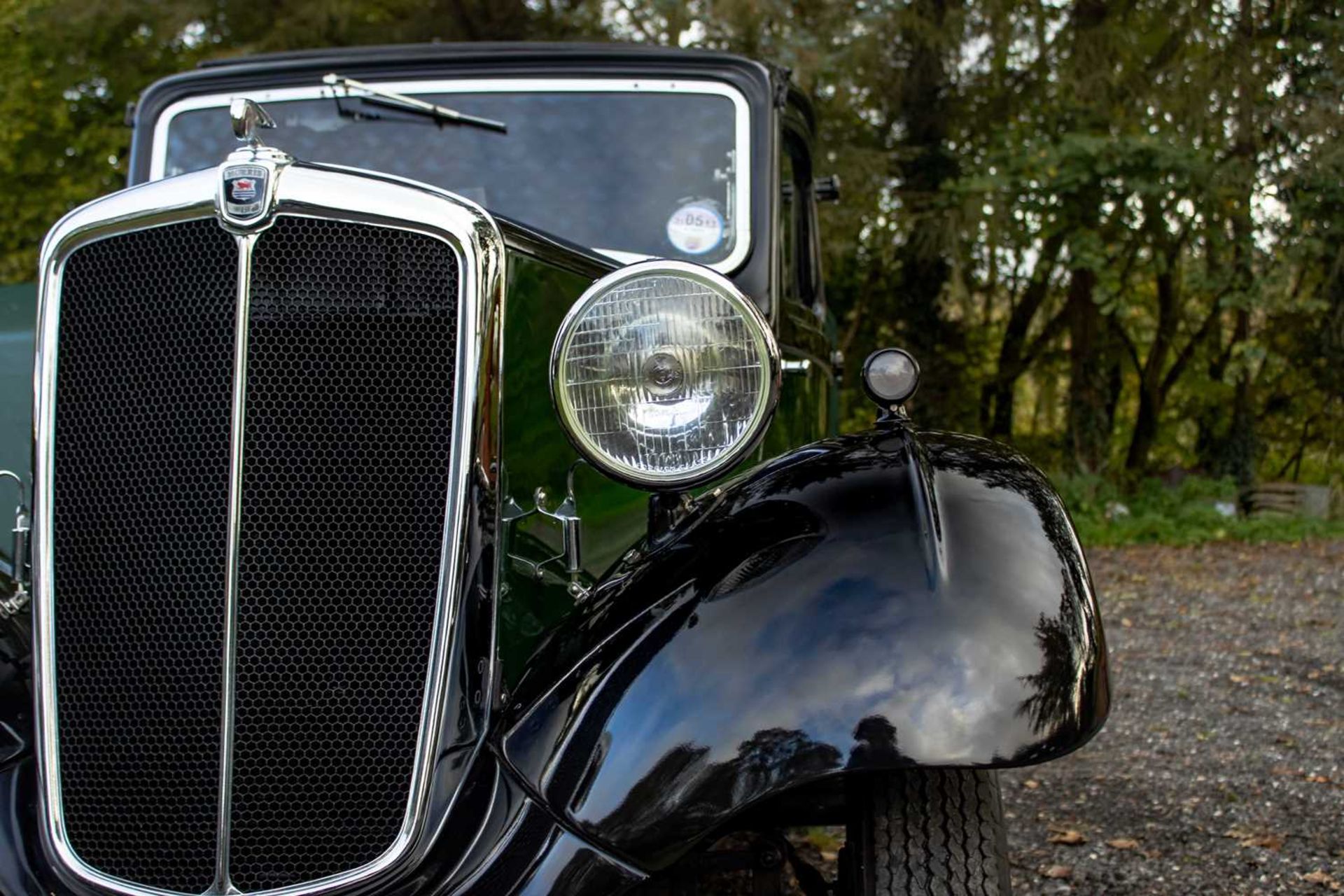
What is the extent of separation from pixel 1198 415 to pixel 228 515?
16.4m

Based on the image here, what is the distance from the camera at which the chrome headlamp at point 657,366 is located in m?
1.82

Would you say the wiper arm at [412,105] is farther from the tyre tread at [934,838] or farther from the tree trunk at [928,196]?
the tree trunk at [928,196]

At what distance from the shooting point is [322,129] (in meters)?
3.17

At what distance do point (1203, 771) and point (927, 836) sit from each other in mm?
2929

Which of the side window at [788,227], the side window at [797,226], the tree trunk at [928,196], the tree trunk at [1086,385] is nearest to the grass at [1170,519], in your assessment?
the tree trunk at [1086,385]

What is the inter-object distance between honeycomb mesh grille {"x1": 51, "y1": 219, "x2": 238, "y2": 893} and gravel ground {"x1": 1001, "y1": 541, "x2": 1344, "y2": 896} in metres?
2.10

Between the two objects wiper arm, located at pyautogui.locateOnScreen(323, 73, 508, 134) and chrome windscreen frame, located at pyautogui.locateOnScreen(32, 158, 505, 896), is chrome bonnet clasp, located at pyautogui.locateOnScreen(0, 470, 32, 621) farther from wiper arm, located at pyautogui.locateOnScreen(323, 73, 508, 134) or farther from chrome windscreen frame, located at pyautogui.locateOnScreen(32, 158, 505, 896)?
wiper arm, located at pyautogui.locateOnScreen(323, 73, 508, 134)

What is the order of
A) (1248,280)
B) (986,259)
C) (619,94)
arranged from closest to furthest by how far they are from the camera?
1. (619,94)
2. (1248,280)
3. (986,259)

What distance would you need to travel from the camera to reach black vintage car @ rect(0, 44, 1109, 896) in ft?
5.45

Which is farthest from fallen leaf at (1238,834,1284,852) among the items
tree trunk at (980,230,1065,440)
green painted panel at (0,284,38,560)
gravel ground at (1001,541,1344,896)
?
tree trunk at (980,230,1065,440)

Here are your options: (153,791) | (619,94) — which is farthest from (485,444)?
(619,94)

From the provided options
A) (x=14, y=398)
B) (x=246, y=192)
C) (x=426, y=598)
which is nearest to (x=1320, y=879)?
(x=426, y=598)

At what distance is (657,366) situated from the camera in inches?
71.9

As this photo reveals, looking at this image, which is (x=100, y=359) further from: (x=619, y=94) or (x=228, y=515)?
(x=619, y=94)
